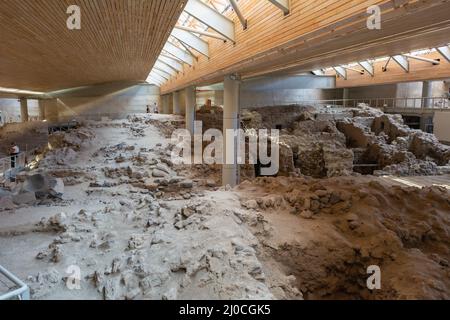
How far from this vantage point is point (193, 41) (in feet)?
41.9

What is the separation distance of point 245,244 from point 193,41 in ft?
31.6

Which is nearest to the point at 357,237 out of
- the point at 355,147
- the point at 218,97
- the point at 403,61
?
the point at 355,147

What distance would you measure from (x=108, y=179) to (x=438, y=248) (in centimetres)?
1072

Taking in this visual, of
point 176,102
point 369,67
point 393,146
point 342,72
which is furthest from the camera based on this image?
point 176,102

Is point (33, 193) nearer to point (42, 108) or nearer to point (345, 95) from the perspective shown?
point (42, 108)

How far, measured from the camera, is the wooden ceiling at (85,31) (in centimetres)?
659

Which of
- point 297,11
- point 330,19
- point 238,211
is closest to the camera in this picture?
point 330,19

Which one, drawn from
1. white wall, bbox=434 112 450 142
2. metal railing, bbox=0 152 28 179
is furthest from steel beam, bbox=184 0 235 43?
white wall, bbox=434 112 450 142

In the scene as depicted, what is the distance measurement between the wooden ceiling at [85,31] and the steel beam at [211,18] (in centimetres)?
89

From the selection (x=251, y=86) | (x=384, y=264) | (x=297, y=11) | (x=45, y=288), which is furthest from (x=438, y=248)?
(x=251, y=86)

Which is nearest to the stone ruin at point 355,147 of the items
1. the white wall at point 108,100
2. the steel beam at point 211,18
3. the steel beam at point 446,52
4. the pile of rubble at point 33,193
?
the steel beam at point 446,52

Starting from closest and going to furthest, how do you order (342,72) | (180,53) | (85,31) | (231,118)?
(85,31) < (231,118) < (180,53) < (342,72)

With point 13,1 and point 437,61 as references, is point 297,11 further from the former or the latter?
point 437,61

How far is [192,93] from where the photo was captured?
70.0ft
